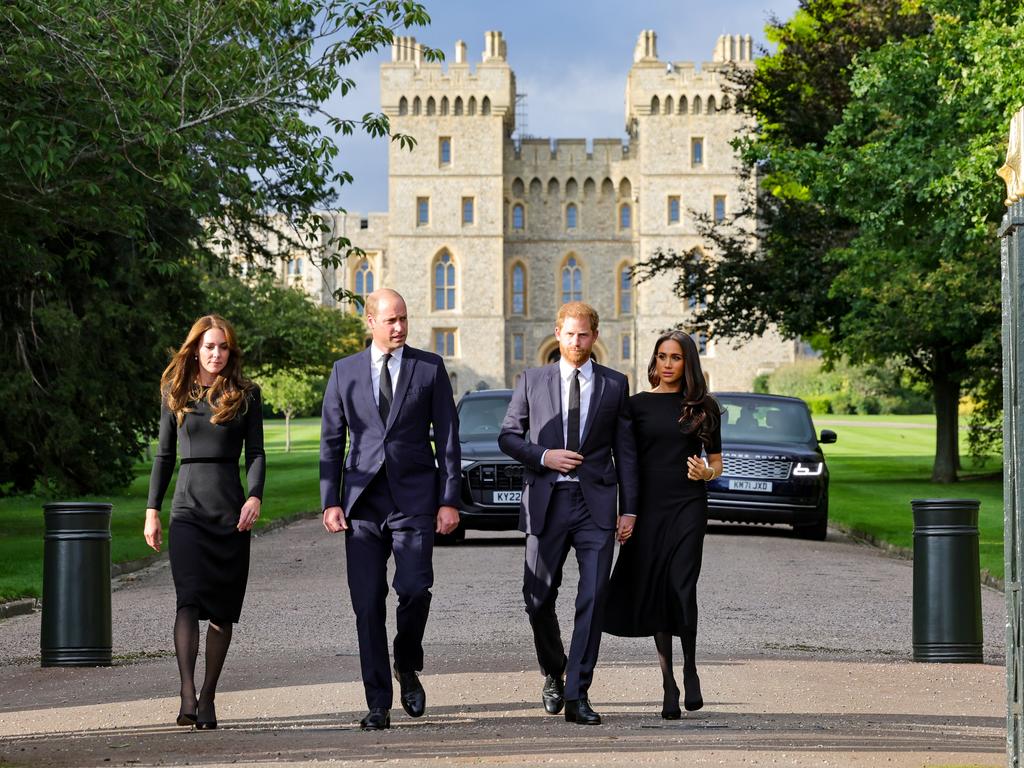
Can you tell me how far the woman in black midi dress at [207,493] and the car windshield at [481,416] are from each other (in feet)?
36.6

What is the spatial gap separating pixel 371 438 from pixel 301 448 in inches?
2083

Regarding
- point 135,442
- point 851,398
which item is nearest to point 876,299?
point 135,442

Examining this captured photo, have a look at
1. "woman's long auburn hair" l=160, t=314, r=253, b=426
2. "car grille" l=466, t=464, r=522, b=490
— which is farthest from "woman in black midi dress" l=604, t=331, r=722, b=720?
"car grille" l=466, t=464, r=522, b=490

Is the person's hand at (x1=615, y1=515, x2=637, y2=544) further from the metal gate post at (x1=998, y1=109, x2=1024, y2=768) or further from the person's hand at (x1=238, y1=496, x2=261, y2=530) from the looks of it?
the metal gate post at (x1=998, y1=109, x2=1024, y2=768)

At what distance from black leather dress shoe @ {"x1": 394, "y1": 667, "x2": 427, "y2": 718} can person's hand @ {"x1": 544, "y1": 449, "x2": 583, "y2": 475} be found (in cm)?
114

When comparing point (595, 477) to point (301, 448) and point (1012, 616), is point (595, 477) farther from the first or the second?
point (301, 448)

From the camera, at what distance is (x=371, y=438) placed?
274 inches

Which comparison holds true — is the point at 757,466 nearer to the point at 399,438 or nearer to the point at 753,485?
the point at 753,485

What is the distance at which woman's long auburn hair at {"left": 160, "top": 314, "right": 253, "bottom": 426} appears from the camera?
703 centimetres

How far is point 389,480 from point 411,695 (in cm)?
98

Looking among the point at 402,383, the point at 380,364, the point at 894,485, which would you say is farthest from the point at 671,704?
the point at 894,485

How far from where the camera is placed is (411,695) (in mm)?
6996

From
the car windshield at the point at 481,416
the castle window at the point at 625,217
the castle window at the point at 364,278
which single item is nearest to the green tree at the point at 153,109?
the car windshield at the point at 481,416

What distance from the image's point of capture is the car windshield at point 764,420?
19781mm
